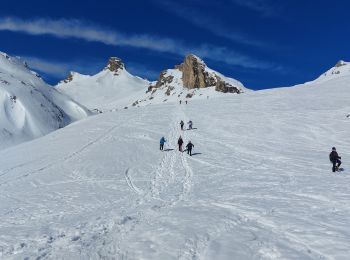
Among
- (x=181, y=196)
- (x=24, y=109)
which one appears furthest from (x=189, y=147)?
(x=24, y=109)

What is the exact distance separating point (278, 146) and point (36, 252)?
29.0 m

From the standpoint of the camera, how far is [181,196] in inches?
810

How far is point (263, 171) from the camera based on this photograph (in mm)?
28047

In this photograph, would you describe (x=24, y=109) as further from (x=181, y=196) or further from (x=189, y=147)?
(x=181, y=196)

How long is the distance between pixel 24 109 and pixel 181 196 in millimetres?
62970

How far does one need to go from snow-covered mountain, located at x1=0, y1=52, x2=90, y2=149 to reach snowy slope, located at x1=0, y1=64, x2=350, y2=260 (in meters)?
27.1

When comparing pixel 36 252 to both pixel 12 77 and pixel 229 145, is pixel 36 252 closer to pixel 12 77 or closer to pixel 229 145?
pixel 229 145

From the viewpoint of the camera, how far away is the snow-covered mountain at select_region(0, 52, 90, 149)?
71.6 m

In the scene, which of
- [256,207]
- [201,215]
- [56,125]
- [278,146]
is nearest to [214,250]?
[201,215]

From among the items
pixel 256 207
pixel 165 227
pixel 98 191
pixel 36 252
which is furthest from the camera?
pixel 98 191

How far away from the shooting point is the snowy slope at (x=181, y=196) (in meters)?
13.1

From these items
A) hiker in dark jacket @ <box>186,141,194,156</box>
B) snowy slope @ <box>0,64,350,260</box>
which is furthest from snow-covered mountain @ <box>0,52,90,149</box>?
hiker in dark jacket @ <box>186,141,194,156</box>

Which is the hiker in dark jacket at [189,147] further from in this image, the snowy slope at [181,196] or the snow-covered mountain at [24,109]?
the snow-covered mountain at [24,109]

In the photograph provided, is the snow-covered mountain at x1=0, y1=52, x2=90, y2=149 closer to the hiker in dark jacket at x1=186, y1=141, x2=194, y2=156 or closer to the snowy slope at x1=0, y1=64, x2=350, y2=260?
the snowy slope at x1=0, y1=64, x2=350, y2=260
